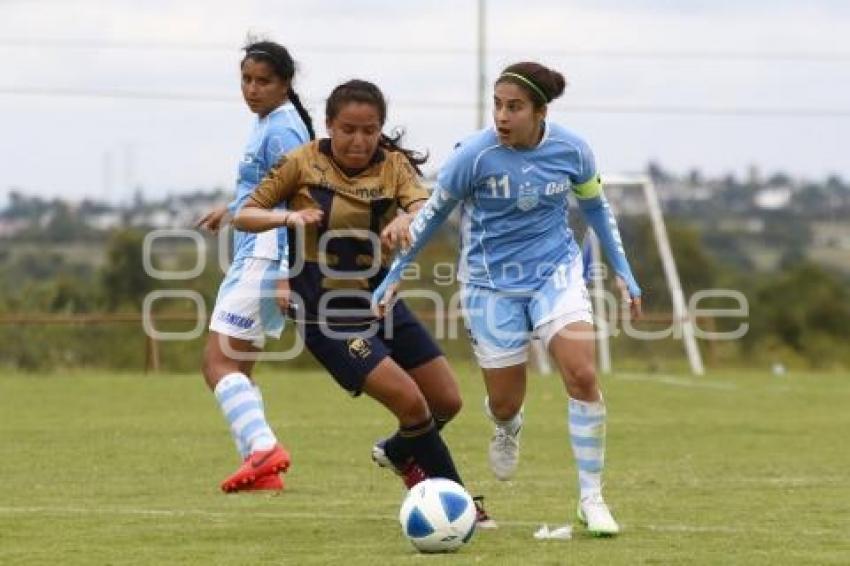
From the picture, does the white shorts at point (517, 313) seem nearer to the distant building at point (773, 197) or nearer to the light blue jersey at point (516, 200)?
the light blue jersey at point (516, 200)

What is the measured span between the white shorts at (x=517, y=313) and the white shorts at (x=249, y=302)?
1.88 meters

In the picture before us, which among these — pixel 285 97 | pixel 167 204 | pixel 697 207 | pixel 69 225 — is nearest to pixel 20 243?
pixel 69 225

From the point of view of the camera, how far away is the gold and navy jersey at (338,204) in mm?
9609

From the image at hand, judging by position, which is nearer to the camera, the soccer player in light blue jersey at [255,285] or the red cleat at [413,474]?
the red cleat at [413,474]

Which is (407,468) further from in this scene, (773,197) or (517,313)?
(773,197)

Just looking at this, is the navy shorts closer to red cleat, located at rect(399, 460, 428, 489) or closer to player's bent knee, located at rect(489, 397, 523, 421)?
player's bent knee, located at rect(489, 397, 523, 421)

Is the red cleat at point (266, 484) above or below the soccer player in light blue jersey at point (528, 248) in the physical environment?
below

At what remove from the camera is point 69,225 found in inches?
2434

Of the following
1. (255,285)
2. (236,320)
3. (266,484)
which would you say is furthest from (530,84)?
(266,484)

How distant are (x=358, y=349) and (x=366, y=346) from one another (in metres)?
0.04

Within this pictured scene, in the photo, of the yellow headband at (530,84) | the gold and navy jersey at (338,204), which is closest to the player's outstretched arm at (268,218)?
the gold and navy jersey at (338,204)

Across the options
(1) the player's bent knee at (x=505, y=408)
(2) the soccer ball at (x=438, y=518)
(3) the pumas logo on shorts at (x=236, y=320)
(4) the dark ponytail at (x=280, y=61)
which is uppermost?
(4) the dark ponytail at (x=280, y=61)

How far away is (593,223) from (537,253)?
0.48 metres

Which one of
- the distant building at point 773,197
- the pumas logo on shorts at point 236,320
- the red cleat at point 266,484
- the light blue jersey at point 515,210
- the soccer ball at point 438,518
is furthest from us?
the distant building at point 773,197
